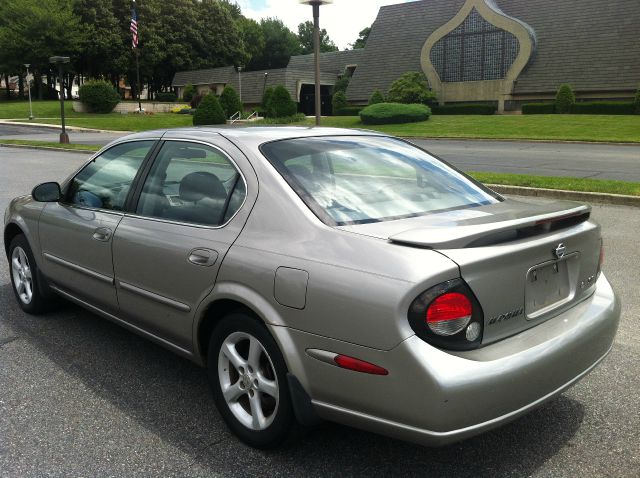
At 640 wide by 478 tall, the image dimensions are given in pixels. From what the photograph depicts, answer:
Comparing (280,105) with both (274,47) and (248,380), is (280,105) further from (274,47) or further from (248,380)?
(274,47)

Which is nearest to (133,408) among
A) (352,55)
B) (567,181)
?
(567,181)

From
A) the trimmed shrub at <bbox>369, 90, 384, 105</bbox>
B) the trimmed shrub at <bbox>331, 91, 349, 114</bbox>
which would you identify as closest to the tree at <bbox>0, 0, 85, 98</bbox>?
the trimmed shrub at <bbox>331, 91, 349, 114</bbox>

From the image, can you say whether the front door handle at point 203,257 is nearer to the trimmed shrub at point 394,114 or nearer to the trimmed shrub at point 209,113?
the trimmed shrub at point 209,113

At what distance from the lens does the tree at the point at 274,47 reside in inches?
4304

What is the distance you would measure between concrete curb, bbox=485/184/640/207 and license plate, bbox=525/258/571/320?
8.21 metres

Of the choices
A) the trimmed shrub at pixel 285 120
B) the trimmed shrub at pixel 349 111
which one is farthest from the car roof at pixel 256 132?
the trimmed shrub at pixel 349 111

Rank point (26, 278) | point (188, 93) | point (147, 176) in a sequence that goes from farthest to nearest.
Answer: point (188, 93), point (26, 278), point (147, 176)

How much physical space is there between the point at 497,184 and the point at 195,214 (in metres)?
9.63

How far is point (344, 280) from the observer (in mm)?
2498

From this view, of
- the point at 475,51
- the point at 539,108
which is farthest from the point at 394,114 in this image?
the point at 475,51

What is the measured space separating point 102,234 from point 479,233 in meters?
2.44

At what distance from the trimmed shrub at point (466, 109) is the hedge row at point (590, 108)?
290 centimetres

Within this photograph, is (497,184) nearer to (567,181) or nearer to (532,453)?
(567,181)

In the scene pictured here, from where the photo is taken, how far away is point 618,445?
2.96 meters
